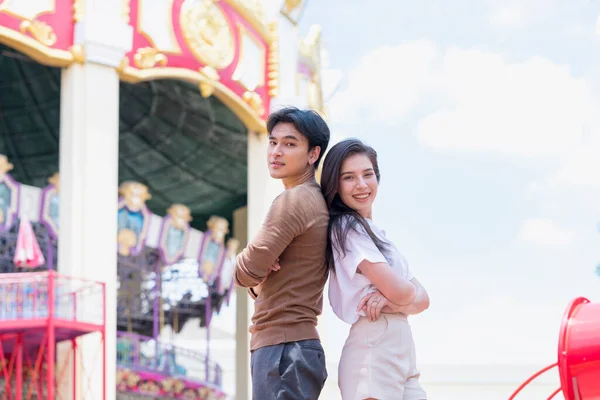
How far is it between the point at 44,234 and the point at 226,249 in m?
3.62

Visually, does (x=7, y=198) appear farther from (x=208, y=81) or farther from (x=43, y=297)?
(x=208, y=81)

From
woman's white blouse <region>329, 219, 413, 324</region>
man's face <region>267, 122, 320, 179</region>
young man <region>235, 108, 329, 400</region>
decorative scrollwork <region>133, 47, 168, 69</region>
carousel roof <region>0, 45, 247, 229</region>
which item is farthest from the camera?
carousel roof <region>0, 45, 247, 229</region>

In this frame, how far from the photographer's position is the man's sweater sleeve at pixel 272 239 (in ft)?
10.5

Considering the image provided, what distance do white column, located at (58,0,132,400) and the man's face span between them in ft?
31.3

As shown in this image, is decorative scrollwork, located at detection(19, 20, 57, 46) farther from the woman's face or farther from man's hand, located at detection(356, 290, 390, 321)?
man's hand, located at detection(356, 290, 390, 321)

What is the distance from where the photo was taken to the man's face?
3.42 meters

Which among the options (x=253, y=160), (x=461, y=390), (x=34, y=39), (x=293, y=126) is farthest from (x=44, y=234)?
(x=293, y=126)

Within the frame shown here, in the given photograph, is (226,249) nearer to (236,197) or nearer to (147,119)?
(236,197)

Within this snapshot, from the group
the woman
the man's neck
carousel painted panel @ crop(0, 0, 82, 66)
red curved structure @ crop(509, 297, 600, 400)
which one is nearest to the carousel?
carousel painted panel @ crop(0, 0, 82, 66)

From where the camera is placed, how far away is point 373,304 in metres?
3.22

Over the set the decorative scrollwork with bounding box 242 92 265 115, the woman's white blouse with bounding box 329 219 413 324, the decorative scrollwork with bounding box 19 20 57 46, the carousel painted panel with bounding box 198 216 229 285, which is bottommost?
the woman's white blouse with bounding box 329 219 413 324

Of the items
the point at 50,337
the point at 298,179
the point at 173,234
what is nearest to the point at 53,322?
the point at 50,337

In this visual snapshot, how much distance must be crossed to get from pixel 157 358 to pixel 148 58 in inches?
245

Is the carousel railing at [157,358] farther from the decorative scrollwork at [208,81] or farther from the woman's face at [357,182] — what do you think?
the woman's face at [357,182]
